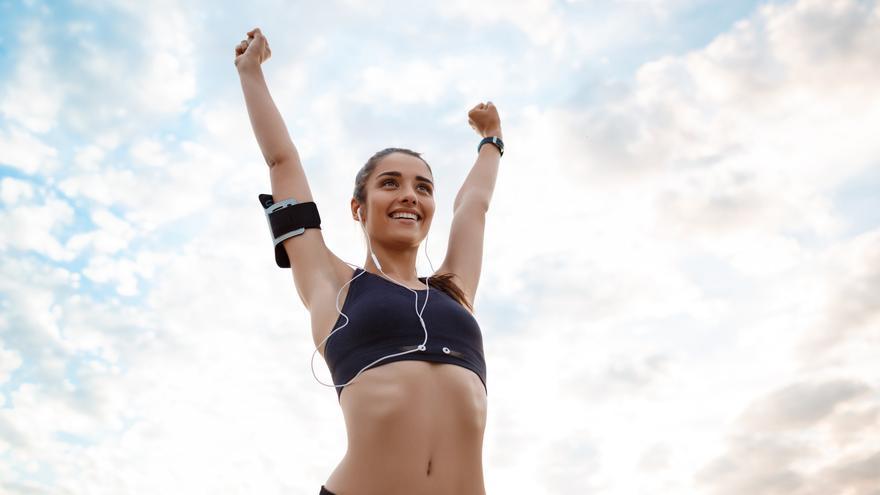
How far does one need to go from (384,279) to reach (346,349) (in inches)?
24.0

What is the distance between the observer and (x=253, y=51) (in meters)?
5.00

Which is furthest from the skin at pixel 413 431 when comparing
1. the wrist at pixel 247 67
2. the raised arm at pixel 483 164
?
the wrist at pixel 247 67

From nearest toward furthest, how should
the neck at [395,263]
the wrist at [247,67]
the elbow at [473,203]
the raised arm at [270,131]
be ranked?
the raised arm at [270,131] < the neck at [395,263] < the wrist at [247,67] < the elbow at [473,203]

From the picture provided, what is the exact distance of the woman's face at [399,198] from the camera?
4586 mm

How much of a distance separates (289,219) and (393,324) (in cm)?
100

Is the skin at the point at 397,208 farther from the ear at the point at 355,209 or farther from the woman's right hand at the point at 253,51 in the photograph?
the woman's right hand at the point at 253,51

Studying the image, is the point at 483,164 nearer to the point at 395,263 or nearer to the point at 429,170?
the point at 429,170

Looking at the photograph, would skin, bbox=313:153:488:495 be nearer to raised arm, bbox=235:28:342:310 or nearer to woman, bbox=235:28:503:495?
woman, bbox=235:28:503:495

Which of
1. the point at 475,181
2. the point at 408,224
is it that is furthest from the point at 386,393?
the point at 475,181

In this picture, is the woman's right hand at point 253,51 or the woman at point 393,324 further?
the woman's right hand at point 253,51

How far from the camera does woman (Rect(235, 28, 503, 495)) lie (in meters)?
3.55

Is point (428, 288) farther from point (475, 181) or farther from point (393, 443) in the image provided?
point (475, 181)

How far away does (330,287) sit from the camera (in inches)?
167

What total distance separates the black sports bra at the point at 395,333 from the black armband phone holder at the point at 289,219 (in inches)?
19.5
